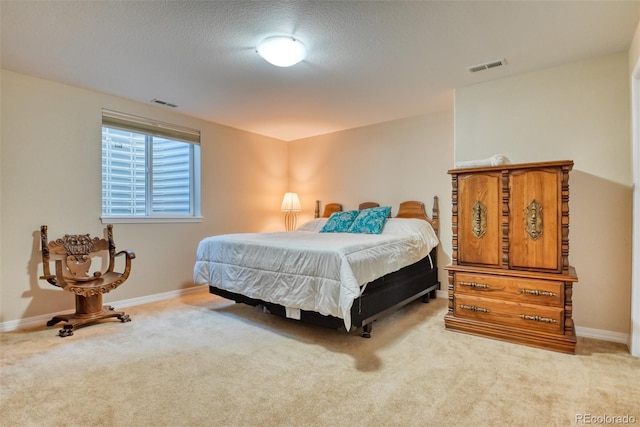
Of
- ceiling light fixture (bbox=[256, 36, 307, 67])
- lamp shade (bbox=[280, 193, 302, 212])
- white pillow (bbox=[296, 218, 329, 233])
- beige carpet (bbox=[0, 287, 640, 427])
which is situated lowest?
beige carpet (bbox=[0, 287, 640, 427])

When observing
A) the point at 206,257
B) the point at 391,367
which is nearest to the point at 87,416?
the point at 391,367

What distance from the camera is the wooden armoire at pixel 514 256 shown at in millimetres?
2500

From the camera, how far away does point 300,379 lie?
2055mm

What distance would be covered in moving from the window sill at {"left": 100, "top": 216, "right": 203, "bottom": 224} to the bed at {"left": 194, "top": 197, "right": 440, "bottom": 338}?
80 cm

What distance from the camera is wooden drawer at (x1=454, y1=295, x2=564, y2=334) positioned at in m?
2.49

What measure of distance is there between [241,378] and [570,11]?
10.3 ft

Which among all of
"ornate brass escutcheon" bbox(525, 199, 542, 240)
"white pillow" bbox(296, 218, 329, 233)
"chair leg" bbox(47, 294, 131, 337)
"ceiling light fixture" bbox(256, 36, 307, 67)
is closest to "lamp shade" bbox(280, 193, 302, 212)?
"white pillow" bbox(296, 218, 329, 233)

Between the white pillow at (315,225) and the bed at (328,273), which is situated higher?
the white pillow at (315,225)

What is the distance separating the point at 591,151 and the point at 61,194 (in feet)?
16.2

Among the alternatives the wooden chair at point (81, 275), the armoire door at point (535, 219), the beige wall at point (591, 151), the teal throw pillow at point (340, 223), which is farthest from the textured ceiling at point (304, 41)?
the wooden chair at point (81, 275)

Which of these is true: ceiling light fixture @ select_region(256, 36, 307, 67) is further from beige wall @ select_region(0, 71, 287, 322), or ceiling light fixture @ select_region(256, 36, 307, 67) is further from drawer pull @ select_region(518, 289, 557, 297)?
drawer pull @ select_region(518, 289, 557, 297)

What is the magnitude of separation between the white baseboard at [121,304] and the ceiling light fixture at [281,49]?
306cm

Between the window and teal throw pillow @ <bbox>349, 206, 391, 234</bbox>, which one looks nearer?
the window

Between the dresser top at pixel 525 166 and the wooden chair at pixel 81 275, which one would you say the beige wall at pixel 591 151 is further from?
the wooden chair at pixel 81 275
